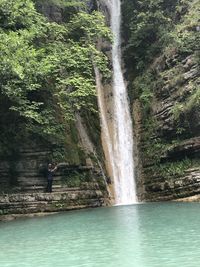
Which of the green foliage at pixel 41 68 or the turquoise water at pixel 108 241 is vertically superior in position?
the green foliage at pixel 41 68

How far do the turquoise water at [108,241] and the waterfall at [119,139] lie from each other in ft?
19.3

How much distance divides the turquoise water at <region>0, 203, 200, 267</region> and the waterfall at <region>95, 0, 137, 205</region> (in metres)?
5.89

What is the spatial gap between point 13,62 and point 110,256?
8.96m

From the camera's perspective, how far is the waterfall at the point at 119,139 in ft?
61.7

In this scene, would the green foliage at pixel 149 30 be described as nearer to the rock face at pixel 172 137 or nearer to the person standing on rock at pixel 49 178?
the rock face at pixel 172 137

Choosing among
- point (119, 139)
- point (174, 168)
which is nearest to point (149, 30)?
point (119, 139)

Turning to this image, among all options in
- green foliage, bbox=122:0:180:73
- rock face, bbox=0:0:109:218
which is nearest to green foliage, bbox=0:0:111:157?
rock face, bbox=0:0:109:218

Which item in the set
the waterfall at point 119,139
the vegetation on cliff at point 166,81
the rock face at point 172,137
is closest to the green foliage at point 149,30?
the vegetation on cliff at point 166,81

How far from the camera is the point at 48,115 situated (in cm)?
1727

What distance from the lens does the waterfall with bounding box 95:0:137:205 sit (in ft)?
61.7

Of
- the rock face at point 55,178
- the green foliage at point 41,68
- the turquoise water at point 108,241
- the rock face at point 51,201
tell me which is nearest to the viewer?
the turquoise water at point 108,241

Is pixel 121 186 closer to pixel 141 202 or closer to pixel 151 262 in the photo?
pixel 141 202

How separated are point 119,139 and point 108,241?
12553 millimetres

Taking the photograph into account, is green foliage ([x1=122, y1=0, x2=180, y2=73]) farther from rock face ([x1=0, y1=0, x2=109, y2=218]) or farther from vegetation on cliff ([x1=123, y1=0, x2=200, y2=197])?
rock face ([x1=0, y1=0, x2=109, y2=218])
